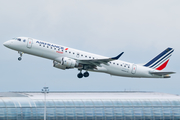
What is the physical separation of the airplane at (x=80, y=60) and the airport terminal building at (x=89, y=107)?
4.90 metres

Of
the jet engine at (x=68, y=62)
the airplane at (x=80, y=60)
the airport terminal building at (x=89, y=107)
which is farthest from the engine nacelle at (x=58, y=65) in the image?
the airport terminal building at (x=89, y=107)

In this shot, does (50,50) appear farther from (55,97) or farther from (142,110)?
(142,110)

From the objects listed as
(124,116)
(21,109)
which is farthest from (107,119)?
(21,109)

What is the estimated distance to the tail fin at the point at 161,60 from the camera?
293 ft

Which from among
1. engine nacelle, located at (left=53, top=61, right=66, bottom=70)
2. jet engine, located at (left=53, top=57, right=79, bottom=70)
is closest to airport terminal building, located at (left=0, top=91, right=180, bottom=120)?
jet engine, located at (left=53, top=57, right=79, bottom=70)

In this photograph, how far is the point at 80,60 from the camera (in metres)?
77.7

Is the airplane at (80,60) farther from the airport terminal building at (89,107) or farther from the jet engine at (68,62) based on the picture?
the airport terminal building at (89,107)

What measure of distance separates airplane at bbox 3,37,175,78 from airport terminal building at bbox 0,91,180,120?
16.1 ft

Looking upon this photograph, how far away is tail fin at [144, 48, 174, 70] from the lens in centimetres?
8931

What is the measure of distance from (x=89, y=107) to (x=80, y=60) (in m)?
8.88

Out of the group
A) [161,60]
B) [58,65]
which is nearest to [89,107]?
[58,65]

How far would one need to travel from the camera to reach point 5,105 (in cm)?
7175

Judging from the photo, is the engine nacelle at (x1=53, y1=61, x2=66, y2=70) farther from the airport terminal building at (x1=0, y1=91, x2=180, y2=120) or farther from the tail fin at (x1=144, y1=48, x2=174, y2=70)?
the tail fin at (x1=144, y1=48, x2=174, y2=70)

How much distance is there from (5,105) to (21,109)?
2.83 m
